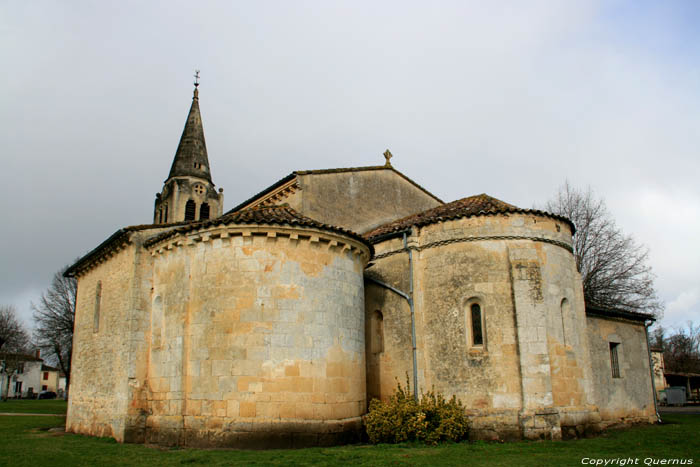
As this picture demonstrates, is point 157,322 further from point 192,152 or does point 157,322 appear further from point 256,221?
point 192,152

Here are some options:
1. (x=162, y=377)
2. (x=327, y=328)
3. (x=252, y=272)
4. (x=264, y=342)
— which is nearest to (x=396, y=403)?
(x=327, y=328)

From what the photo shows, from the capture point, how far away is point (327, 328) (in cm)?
1282

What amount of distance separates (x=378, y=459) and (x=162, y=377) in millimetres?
6094

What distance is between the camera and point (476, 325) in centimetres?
1416

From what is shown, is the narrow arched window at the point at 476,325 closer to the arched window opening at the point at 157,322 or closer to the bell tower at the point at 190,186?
the arched window opening at the point at 157,322

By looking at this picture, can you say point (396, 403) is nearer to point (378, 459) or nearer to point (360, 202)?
point (378, 459)

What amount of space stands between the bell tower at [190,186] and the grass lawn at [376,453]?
16683mm

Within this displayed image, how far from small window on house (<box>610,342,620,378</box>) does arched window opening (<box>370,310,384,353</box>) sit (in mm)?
9138

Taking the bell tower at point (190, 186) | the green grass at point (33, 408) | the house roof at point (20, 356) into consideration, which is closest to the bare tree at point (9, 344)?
the house roof at point (20, 356)

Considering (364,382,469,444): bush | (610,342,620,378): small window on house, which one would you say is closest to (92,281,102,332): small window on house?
(364,382,469,444): bush

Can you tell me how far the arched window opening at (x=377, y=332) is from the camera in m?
16.2

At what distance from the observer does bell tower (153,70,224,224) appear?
28.7 m

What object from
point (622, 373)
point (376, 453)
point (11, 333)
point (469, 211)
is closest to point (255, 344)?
point (376, 453)

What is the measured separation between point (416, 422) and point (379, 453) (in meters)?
2.17
